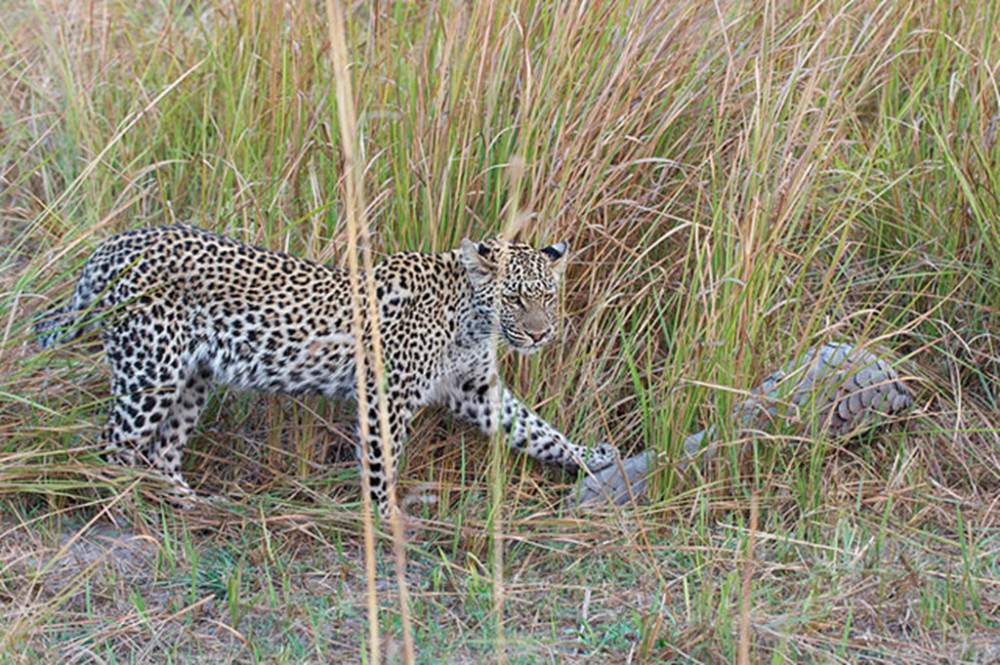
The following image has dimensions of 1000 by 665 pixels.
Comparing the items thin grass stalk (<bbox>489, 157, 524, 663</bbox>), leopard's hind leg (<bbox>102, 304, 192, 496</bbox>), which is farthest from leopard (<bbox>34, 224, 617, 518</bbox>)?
thin grass stalk (<bbox>489, 157, 524, 663</bbox>)

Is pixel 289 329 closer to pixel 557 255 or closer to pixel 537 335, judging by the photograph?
pixel 537 335

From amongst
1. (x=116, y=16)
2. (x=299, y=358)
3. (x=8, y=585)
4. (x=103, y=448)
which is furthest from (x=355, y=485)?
(x=116, y=16)

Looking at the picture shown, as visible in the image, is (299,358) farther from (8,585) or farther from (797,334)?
(797,334)

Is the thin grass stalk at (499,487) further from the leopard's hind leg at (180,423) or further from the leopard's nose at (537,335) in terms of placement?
the leopard's hind leg at (180,423)

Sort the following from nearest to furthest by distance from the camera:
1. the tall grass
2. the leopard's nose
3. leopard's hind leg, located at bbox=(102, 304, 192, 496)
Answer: the tall grass
leopard's hind leg, located at bbox=(102, 304, 192, 496)
the leopard's nose

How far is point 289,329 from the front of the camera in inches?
206

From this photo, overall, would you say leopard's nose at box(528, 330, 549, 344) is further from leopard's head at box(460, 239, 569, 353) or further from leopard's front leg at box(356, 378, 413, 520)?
leopard's front leg at box(356, 378, 413, 520)

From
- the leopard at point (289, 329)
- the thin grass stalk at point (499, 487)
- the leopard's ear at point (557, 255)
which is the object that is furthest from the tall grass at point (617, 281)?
the leopard's ear at point (557, 255)

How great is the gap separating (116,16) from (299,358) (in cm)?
312

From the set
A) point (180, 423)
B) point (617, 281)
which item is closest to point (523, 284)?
point (617, 281)

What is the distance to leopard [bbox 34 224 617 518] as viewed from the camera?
5055mm

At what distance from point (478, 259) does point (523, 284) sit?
0.18 metres

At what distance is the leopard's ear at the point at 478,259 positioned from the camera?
518 cm

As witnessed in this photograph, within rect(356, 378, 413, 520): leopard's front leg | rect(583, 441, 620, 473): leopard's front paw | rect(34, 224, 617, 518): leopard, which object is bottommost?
rect(583, 441, 620, 473): leopard's front paw
